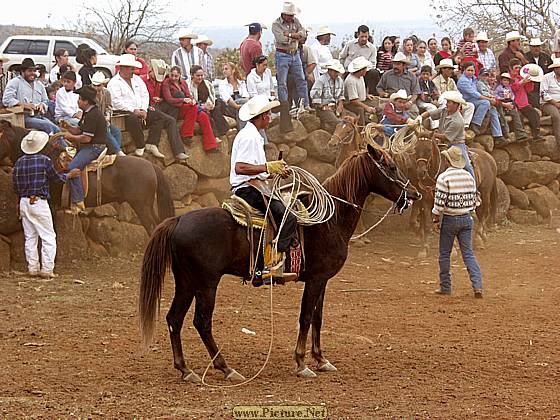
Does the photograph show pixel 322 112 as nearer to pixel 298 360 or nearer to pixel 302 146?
pixel 302 146

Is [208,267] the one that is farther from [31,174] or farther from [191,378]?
[31,174]

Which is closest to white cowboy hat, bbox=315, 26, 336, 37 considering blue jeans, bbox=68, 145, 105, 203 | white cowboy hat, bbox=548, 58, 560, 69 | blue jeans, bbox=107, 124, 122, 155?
white cowboy hat, bbox=548, 58, 560, 69

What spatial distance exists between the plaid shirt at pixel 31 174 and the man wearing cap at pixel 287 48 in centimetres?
528

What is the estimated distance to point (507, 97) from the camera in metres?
20.5

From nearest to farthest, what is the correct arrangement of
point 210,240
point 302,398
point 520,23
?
point 302,398, point 210,240, point 520,23

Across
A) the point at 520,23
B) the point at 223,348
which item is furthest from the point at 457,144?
the point at 520,23

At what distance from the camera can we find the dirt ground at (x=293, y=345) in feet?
26.1

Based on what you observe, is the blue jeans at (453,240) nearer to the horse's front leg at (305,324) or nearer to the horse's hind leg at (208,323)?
the horse's front leg at (305,324)

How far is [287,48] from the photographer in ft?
56.2

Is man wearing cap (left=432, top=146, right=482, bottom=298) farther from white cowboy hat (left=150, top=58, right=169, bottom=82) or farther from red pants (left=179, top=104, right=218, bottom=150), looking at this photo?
white cowboy hat (left=150, top=58, right=169, bottom=82)

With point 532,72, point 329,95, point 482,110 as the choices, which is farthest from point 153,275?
point 532,72

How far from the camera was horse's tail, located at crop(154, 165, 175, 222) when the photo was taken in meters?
14.8

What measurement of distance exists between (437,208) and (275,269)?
4.40 metres

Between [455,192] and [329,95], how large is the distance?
5961 millimetres
